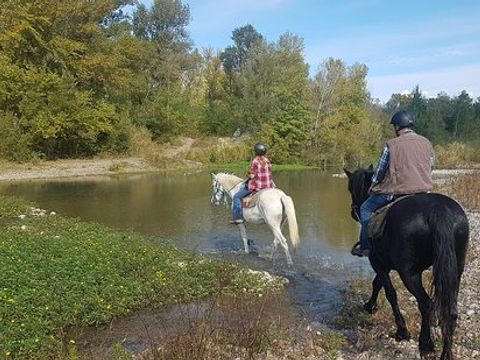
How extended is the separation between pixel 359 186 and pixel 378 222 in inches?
60.9

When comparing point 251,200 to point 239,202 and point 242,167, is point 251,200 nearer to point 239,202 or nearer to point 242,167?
point 239,202

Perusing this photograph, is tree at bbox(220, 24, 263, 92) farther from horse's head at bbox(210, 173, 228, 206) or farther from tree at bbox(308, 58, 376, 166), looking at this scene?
horse's head at bbox(210, 173, 228, 206)

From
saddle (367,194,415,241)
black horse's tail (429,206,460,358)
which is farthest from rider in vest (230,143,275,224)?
black horse's tail (429,206,460,358)

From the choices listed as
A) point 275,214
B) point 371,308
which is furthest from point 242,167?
point 371,308

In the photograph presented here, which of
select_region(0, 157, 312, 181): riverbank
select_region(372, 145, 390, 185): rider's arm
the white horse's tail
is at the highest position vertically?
select_region(372, 145, 390, 185): rider's arm

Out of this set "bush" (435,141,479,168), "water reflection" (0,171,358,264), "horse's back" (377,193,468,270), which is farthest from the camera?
"bush" (435,141,479,168)

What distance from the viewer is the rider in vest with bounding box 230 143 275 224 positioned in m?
12.4

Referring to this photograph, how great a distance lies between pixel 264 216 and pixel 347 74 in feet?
162

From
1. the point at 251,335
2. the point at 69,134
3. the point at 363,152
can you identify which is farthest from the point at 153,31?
the point at 251,335

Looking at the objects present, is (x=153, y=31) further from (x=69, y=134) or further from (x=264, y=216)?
(x=264, y=216)

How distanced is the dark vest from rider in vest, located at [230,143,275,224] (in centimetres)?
578

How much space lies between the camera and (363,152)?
51.0 meters

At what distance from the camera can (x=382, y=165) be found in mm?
6957

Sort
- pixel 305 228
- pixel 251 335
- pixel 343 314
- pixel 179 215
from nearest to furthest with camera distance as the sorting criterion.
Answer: pixel 251 335
pixel 343 314
pixel 305 228
pixel 179 215
